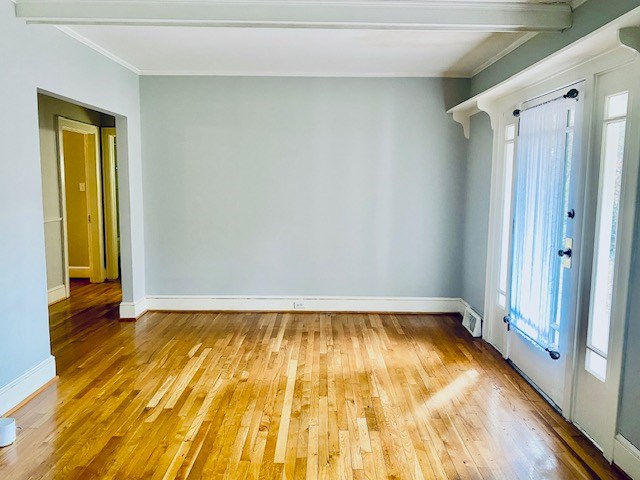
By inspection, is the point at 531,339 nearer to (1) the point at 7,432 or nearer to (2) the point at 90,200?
(1) the point at 7,432

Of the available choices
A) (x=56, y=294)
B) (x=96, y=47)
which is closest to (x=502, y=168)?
(x=96, y=47)

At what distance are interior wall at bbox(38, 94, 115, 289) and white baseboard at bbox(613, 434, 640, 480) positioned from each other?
5.70 meters

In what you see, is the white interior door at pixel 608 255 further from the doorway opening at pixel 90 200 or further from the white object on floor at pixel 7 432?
the doorway opening at pixel 90 200

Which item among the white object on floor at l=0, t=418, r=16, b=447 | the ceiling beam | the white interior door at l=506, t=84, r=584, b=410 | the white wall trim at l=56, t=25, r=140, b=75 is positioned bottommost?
the white object on floor at l=0, t=418, r=16, b=447

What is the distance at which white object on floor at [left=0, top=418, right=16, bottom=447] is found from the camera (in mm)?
2627

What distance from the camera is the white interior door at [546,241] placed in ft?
9.65

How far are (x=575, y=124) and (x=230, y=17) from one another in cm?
223

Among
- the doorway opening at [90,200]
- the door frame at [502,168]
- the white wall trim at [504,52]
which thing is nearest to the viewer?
the door frame at [502,168]

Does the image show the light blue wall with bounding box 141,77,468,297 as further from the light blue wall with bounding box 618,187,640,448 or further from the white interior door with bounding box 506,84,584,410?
the light blue wall with bounding box 618,187,640,448

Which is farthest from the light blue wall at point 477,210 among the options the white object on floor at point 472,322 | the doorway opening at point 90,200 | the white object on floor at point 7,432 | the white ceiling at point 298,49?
the doorway opening at point 90,200

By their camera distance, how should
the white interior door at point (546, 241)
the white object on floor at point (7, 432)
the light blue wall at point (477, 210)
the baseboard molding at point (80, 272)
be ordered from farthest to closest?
1. the baseboard molding at point (80, 272)
2. the light blue wall at point (477, 210)
3. the white interior door at point (546, 241)
4. the white object on floor at point (7, 432)

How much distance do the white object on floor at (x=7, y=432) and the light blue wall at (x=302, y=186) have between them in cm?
272

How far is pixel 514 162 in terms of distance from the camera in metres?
3.84

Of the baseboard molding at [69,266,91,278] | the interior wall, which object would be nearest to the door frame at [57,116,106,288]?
the baseboard molding at [69,266,91,278]
